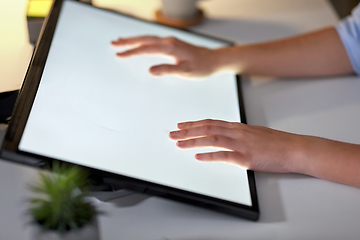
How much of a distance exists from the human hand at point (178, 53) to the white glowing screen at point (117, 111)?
21mm

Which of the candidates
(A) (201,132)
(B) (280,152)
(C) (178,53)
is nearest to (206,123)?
(A) (201,132)

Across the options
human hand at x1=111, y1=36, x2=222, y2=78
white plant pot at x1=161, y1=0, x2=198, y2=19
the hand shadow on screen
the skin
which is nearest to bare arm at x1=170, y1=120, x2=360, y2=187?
the skin

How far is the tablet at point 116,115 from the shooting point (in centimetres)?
59

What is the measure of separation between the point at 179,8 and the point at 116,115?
0.52 m

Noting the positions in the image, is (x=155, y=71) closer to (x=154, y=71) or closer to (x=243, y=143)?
(x=154, y=71)

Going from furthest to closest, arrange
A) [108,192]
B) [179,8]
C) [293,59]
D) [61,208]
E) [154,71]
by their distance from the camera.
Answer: [179,8]
[293,59]
[154,71]
[108,192]
[61,208]

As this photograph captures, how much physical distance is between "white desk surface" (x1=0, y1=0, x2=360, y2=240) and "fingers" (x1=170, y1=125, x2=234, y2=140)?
0.09 m

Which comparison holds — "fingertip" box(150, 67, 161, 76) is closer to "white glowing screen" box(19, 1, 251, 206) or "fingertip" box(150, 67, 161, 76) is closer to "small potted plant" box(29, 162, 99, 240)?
"white glowing screen" box(19, 1, 251, 206)

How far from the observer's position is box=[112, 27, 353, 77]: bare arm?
897 millimetres

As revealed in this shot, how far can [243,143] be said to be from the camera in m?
0.68

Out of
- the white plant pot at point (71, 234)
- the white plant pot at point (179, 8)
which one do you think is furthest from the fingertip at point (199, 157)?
the white plant pot at point (179, 8)

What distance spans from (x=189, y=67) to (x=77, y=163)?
389mm

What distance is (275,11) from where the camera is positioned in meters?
1.18

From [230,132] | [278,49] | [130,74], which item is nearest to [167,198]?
[230,132]
